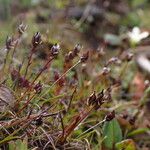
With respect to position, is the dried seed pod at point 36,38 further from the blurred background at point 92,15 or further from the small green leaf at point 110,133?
the blurred background at point 92,15

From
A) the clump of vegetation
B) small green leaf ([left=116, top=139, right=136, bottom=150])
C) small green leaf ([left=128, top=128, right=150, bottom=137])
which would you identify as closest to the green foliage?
the clump of vegetation

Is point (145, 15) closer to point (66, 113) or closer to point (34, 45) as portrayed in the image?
point (66, 113)

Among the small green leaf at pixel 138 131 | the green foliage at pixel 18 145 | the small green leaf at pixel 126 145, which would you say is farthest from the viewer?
the small green leaf at pixel 138 131

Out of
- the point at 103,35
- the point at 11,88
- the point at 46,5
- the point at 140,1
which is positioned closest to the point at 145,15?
the point at 140,1

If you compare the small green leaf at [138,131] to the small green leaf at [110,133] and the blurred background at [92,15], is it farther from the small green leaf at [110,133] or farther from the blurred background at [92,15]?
the blurred background at [92,15]

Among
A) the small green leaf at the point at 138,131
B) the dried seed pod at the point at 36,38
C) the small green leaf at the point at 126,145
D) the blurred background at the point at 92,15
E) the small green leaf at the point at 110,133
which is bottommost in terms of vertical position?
the small green leaf at the point at 126,145

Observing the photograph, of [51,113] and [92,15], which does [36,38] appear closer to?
[51,113]

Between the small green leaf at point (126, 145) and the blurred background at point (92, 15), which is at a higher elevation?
the blurred background at point (92, 15)

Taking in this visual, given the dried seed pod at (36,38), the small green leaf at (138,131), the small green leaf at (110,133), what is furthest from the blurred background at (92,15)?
the dried seed pod at (36,38)

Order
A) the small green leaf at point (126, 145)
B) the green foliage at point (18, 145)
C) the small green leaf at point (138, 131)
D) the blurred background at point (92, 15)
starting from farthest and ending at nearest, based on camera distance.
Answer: the blurred background at point (92, 15) → the small green leaf at point (138, 131) → the small green leaf at point (126, 145) → the green foliage at point (18, 145)

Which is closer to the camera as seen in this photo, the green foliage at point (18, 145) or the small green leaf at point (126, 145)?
the green foliage at point (18, 145)

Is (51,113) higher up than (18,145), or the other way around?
(51,113)

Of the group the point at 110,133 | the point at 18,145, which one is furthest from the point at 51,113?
the point at 110,133
